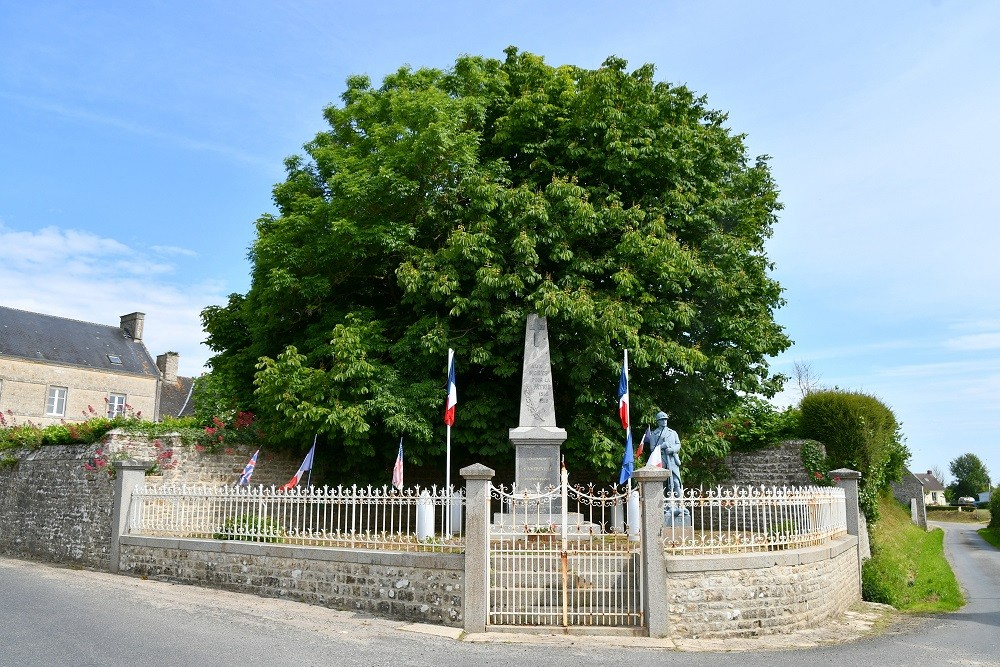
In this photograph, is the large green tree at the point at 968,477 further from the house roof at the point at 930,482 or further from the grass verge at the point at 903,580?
the grass verge at the point at 903,580

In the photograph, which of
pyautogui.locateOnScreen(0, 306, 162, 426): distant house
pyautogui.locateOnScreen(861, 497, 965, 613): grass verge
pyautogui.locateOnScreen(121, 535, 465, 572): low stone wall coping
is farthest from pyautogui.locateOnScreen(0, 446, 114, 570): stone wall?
pyautogui.locateOnScreen(861, 497, 965, 613): grass verge

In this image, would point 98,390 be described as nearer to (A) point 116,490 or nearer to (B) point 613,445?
(A) point 116,490

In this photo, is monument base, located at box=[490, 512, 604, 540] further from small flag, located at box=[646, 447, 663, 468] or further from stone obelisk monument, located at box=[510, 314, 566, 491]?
small flag, located at box=[646, 447, 663, 468]

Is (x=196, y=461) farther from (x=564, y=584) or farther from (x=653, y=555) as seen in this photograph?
(x=653, y=555)

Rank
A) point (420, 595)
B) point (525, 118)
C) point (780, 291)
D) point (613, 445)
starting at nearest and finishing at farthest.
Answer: point (420, 595)
point (613, 445)
point (525, 118)
point (780, 291)

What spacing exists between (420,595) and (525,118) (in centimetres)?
1169

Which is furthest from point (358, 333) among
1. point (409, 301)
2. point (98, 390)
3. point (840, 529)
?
point (98, 390)

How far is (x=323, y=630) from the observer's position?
29.5 ft

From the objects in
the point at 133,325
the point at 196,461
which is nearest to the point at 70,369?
the point at 133,325

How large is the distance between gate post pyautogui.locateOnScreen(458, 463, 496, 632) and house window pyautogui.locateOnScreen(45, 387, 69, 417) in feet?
104

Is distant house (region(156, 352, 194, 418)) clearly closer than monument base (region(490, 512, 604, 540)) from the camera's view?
No

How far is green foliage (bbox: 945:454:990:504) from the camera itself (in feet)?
279

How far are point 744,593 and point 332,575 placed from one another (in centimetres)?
584

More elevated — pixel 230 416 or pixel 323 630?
pixel 230 416
